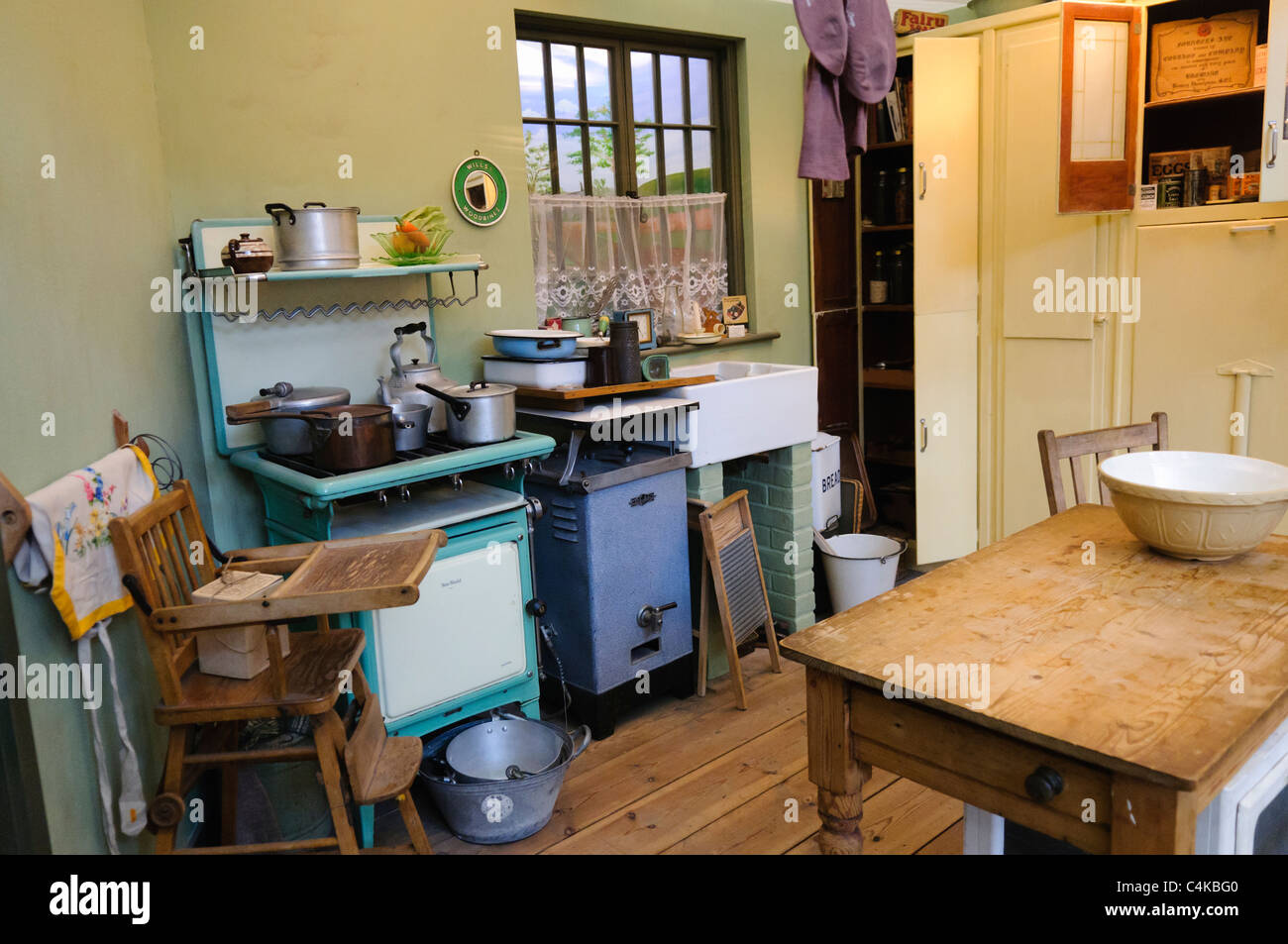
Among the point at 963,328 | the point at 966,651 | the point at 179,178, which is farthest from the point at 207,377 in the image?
the point at 963,328

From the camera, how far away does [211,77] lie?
2863 mm

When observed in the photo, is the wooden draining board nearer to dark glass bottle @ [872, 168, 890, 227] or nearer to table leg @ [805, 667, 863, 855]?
table leg @ [805, 667, 863, 855]

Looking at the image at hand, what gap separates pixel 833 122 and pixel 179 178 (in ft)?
8.23

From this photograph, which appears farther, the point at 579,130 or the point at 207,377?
the point at 579,130

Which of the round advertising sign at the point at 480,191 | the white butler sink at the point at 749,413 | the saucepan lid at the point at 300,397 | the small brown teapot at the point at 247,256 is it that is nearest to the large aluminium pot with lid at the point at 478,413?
the saucepan lid at the point at 300,397

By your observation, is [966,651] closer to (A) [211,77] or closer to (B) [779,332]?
(A) [211,77]

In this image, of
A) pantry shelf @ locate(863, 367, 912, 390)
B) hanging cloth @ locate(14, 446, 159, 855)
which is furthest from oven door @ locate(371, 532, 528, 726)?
pantry shelf @ locate(863, 367, 912, 390)

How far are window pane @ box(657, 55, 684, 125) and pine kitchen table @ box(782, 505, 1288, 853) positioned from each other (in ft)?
8.55

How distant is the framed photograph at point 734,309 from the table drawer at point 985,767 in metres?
2.75

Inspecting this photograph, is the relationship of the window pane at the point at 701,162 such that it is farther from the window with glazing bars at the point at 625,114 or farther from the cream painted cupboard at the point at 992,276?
the cream painted cupboard at the point at 992,276

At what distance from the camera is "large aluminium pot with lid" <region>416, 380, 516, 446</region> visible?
2.79 m

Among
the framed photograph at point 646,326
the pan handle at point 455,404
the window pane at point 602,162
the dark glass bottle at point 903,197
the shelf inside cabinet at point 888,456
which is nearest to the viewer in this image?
the pan handle at point 455,404

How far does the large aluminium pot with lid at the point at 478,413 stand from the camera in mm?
2787

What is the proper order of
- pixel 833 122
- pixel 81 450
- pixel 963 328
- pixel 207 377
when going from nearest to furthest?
pixel 81 450, pixel 207 377, pixel 833 122, pixel 963 328
